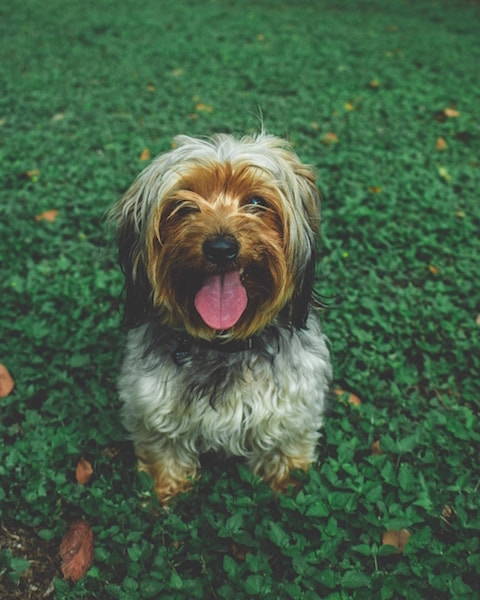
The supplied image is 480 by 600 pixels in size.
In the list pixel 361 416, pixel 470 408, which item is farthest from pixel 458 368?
pixel 361 416

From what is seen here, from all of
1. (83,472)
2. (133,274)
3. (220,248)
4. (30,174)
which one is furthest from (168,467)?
(30,174)

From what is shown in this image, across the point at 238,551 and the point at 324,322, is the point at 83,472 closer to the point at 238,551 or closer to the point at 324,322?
the point at 238,551

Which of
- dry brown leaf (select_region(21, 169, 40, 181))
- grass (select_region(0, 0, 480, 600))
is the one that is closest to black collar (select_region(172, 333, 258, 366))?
grass (select_region(0, 0, 480, 600))

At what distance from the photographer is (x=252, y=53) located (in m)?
8.37

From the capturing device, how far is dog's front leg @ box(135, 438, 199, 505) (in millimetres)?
2971

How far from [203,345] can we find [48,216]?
2746 mm

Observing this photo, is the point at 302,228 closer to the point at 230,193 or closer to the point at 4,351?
the point at 230,193

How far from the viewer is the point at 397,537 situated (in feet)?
8.91

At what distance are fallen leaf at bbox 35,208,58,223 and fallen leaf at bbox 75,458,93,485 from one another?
239cm

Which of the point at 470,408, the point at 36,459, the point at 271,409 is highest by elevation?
the point at 271,409

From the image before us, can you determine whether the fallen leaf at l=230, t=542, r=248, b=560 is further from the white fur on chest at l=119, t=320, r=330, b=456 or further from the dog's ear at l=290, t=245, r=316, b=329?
the dog's ear at l=290, t=245, r=316, b=329

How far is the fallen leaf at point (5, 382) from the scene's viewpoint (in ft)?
11.1

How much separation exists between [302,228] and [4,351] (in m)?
2.28

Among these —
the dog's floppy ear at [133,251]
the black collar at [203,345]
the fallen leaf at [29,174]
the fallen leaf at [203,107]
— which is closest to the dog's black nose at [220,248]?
the dog's floppy ear at [133,251]
